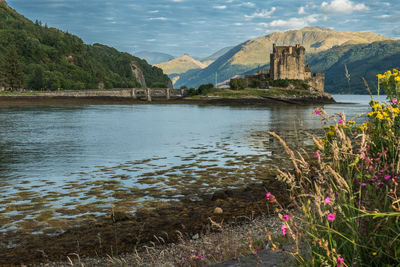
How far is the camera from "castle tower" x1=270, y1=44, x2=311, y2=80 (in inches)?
7185

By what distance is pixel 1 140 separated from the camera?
34.4 m

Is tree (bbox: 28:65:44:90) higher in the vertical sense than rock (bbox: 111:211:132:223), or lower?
higher

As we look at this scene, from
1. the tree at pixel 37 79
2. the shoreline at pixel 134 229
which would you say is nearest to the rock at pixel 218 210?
the shoreline at pixel 134 229

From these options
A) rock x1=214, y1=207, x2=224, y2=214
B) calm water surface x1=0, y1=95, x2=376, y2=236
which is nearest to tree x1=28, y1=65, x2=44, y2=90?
calm water surface x1=0, y1=95, x2=376, y2=236

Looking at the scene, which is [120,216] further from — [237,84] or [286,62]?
[286,62]

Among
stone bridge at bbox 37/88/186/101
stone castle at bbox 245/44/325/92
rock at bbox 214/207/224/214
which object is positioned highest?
stone castle at bbox 245/44/325/92

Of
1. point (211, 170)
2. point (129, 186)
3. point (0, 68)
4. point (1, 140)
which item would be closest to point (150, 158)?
point (211, 170)

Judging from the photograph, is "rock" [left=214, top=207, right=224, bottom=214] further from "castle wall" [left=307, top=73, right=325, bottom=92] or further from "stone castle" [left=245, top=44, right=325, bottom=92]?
"castle wall" [left=307, top=73, right=325, bottom=92]

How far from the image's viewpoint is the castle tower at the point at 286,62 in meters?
182

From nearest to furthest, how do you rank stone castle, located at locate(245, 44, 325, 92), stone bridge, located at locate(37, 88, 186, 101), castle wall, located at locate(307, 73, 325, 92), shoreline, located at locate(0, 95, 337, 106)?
shoreline, located at locate(0, 95, 337, 106) → stone bridge, located at locate(37, 88, 186, 101) → stone castle, located at locate(245, 44, 325, 92) → castle wall, located at locate(307, 73, 325, 92)

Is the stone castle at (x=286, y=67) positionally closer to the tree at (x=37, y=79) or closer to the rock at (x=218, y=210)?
the tree at (x=37, y=79)

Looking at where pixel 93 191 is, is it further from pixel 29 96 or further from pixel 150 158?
pixel 29 96

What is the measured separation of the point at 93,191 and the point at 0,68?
140 metres

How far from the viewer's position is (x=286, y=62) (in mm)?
183125
